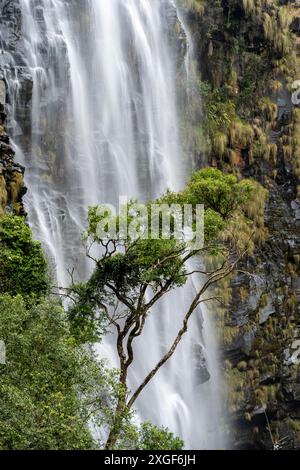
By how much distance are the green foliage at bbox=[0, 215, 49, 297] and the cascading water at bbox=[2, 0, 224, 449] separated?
16.1ft

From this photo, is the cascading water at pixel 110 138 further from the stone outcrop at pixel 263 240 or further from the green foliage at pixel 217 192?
the green foliage at pixel 217 192

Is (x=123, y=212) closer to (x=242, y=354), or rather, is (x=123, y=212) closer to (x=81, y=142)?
(x=81, y=142)

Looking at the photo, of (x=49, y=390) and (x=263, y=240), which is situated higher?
(x=263, y=240)

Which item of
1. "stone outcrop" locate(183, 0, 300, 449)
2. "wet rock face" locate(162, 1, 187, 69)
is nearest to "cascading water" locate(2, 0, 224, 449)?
"wet rock face" locate(162, 1, 187, 69)

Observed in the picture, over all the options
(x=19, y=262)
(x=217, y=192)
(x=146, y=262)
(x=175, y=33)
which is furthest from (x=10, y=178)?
(x=175, y=33)

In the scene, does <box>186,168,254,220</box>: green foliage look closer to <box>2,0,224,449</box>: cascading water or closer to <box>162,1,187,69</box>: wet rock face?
<box>2,0,224,449</box>: cascading water

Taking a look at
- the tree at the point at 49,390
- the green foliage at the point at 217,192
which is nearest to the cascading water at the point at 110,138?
the green foliage at the point at 217,192

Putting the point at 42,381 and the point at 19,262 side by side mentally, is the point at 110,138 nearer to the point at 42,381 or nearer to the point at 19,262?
the point at 19,262

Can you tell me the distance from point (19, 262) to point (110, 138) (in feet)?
38.3

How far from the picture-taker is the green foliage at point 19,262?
1897 cm

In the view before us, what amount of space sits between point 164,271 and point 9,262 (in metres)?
4.29

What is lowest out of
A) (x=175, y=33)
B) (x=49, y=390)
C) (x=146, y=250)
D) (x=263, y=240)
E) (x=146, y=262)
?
(x=49, y=390)

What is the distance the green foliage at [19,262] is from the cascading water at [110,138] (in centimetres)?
491

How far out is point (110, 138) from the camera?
2966 cm
